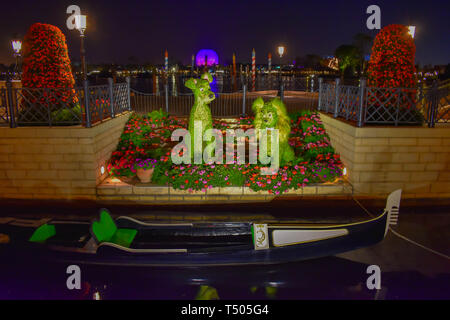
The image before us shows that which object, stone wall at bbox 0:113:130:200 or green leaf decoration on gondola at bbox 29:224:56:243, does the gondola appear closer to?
green leaf decoration on gondola at bbox 29:224:56:243

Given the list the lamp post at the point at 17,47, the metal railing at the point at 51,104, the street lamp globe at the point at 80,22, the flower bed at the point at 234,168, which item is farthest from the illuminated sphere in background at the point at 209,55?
the metal railing at the point at 51,104

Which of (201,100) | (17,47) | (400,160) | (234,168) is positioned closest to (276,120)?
(234,168)

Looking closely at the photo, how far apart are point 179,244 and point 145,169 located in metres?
3.14

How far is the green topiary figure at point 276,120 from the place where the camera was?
748 cm

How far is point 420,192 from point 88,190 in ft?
25.4

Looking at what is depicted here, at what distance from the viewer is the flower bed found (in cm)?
775

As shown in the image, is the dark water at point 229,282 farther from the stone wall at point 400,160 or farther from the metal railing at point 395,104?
the metal railing at point 395,104

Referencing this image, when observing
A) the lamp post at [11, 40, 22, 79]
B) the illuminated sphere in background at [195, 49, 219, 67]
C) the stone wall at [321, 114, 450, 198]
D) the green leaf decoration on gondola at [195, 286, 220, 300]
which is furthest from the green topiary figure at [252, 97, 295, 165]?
the illuminated sphere in background at [195, 49, 219, 67]

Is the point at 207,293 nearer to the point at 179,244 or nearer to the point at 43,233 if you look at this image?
the point at 179,244

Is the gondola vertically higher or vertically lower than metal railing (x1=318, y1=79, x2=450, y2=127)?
lower

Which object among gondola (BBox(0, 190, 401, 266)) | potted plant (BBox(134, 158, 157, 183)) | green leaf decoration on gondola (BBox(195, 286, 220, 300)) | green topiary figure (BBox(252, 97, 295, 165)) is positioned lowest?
green leaf decoration on gondola (BBox(195, 286, 220, 300))

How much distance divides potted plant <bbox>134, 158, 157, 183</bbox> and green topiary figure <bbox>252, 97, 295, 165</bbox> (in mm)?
2624

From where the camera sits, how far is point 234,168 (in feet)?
26.3

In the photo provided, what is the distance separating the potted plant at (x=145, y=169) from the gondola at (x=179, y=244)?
2.49m
